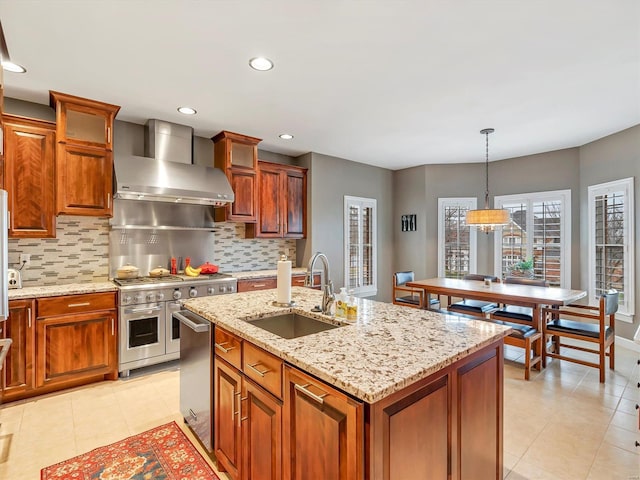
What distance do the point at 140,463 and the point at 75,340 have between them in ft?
5.02

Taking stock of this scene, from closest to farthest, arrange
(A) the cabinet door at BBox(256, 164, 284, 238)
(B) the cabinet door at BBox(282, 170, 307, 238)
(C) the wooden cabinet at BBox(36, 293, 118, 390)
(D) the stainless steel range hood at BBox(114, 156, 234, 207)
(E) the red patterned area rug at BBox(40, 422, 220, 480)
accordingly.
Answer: (E) the red patterned area rug at BBox(40, 422, 220, 480) < (C) the wooden cabinet at BBox(36, 293, 118, 390) < (D) the stainless steel range hood at BBox(114, 156, 234, 207) < (A) the cabinet door at BBox(256, 164, 284, 238) < (B) the cabinet door at BBox(282, 170, 307, 238)

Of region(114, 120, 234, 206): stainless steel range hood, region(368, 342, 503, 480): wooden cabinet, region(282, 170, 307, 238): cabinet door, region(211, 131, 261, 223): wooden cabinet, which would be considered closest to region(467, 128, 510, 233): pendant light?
region(282, 170, 307, 238): cabinet door

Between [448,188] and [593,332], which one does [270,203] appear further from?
[593,332]

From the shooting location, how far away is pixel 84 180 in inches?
129

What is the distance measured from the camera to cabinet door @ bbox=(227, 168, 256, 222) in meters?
4.31

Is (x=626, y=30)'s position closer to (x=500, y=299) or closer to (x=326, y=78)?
(x=326, y=78)

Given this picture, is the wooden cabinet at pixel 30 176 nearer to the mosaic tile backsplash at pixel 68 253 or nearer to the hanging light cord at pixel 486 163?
the mosaic tile backsplash at pixel 68 253

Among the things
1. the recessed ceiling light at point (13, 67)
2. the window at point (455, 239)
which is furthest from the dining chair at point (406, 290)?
the recessed ceiling light at point (13, 67)

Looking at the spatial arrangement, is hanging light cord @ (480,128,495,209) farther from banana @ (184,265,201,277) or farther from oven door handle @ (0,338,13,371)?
oven door handle @ (0,338,13,371)

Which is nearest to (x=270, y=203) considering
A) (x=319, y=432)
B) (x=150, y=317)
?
(x=150, y=317)

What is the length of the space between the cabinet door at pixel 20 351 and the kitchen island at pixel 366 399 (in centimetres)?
197

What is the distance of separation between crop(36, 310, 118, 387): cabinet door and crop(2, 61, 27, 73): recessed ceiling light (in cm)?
203

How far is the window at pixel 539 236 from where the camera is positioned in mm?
5066

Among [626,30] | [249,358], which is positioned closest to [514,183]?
[626,30]
